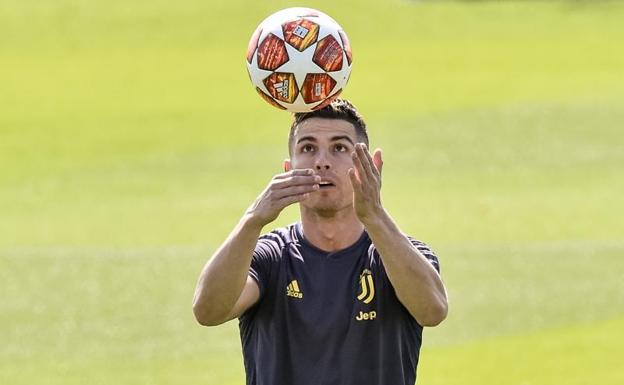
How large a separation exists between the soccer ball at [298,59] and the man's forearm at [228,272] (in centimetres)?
102

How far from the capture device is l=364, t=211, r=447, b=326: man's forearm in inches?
270

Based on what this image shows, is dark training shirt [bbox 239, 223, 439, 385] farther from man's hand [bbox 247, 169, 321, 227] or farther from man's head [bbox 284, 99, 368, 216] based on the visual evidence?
man's hand [bbox 247, 169, 321, 227]

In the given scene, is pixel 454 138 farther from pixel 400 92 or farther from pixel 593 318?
pixel 593 318

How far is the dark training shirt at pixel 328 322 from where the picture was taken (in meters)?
7.11

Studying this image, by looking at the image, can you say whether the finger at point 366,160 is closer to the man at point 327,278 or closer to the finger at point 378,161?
the man at point 327,278

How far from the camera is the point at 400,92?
127 feet

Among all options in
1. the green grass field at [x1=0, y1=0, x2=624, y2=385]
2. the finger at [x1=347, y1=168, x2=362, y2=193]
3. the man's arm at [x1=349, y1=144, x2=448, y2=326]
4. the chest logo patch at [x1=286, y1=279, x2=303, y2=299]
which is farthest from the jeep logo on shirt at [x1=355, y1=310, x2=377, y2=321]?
the green grass field at [x1=0, y1=0, x2=624, y2=385]

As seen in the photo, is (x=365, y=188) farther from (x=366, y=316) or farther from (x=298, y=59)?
(x=298, y=59)

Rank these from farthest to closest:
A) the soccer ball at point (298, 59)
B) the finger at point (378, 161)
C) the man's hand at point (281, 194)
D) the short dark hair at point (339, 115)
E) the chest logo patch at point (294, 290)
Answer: the soccer ball at point (298, 59), the short dark hair at point (339, 115), the chest logo patch at point (294, 290), the finger at point (378, 161), the man's hand at point (281, 194)

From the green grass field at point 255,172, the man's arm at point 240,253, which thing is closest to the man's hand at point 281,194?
the man's arm at point 240,253

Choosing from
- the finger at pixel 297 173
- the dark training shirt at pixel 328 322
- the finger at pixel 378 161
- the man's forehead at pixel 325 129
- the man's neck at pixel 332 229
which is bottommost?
the dark training shirt at pixel 328 322

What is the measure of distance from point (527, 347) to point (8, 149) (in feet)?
66.7

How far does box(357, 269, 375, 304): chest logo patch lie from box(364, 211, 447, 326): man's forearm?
0.21 meters

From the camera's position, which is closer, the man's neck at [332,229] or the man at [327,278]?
the man at [327,278]
